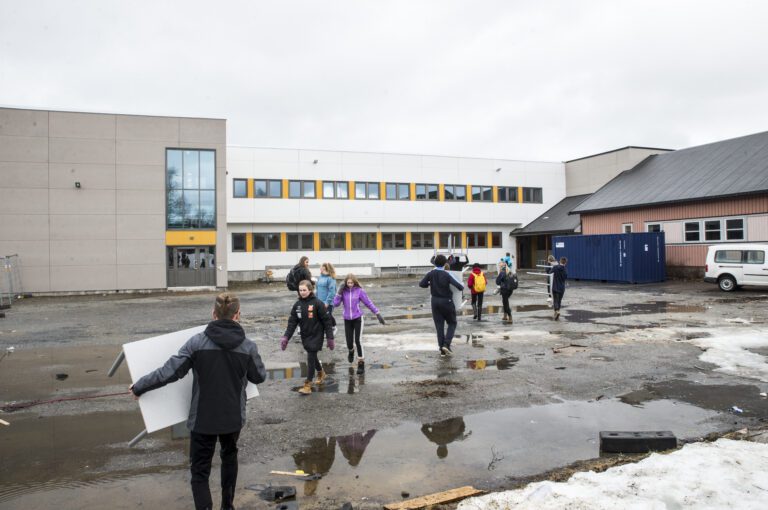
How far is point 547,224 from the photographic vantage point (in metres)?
39.5

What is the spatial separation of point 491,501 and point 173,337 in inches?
112

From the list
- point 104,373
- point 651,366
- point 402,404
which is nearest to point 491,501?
point 402,404

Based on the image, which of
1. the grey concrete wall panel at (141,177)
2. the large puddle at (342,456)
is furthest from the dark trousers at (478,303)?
the grey concrete wall panel at (141,177)

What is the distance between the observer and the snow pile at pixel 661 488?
3.83 m

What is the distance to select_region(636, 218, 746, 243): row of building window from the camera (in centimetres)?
2425

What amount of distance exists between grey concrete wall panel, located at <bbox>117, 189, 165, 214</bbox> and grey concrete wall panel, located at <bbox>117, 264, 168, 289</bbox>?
9.42 ft

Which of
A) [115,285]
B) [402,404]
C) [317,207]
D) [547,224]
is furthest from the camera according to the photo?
[547,224]

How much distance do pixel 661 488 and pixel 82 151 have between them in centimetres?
2895

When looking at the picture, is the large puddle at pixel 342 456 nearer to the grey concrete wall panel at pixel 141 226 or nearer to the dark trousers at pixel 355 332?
the dark trousers at pixel 355 332

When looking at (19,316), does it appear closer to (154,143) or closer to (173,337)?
(154,143)

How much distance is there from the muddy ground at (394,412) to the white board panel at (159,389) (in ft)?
2.33

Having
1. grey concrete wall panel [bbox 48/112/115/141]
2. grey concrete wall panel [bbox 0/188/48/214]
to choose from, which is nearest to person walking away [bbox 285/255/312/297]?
grey concrete wall panel [bbox 48/112/115/141]

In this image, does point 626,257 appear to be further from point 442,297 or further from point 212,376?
point 212,376

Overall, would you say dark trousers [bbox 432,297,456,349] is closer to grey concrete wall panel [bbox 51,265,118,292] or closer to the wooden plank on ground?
the wooden plank on ground
